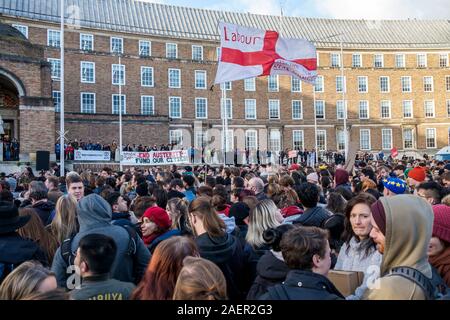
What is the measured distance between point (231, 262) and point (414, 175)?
6.56 meters

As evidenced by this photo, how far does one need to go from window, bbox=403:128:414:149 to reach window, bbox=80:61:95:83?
126 ft

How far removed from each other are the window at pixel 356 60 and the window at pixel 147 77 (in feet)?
85.1

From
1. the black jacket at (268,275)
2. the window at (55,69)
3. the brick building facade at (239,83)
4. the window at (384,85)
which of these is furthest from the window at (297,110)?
the black jacket at (268,275)

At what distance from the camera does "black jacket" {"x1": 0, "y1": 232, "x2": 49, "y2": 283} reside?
4.29 metres

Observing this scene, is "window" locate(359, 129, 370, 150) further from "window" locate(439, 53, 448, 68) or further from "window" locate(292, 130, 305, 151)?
"window" locate(439, 53, 448, 68)

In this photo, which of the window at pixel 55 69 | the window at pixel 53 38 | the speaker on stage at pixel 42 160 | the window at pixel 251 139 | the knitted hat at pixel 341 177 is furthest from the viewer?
the window at pixel 251 139

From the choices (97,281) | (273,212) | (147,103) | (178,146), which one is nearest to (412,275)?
(97,281)

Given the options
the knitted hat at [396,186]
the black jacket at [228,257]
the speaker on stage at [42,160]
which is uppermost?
the speaker on stage at [42,160]

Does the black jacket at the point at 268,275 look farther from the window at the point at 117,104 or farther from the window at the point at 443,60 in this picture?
the window at the point at 443,60

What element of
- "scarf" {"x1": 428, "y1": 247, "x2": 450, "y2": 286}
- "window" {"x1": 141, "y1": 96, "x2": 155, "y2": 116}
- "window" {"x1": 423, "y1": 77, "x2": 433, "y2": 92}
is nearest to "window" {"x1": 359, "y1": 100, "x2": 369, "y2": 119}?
"window" {"x1": 423, "y1": 77, "x2": 433, "y2": 92}

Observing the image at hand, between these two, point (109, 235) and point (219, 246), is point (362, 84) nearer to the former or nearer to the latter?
point (219, 246)

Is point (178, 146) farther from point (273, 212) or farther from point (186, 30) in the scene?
point (273, 212)

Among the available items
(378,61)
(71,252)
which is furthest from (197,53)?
(71,252)

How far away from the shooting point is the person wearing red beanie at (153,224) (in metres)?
A: 5.20
